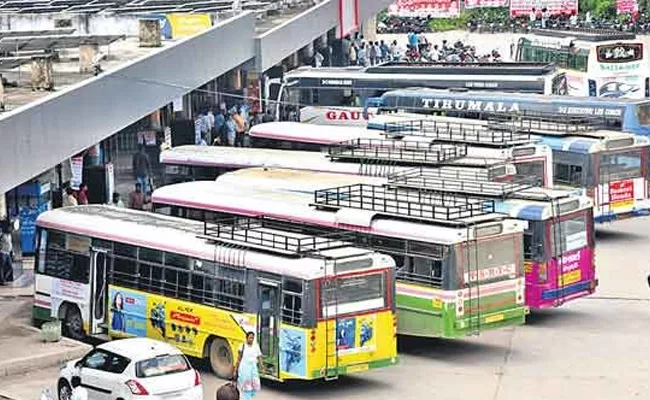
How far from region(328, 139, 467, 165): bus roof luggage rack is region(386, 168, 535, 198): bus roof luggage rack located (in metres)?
2.09

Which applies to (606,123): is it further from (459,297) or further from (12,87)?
(459,297)

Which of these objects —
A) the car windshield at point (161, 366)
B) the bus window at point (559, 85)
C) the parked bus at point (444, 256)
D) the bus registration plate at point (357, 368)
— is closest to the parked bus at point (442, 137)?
the bus window at point (559, 85)

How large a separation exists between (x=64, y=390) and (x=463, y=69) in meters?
26.7

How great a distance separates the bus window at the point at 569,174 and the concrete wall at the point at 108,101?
26.2ft

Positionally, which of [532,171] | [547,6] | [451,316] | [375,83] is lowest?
[451,316]

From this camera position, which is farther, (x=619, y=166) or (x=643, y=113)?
(x=643, y=113)

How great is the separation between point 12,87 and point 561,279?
11.3 metres

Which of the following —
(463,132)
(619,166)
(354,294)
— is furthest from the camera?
(619,166)

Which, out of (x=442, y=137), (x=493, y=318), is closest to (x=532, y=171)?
(x=442, y=137)

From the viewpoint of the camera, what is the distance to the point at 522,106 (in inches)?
1577

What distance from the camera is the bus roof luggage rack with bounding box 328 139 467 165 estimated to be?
2989cm

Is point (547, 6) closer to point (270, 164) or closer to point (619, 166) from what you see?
point (619, 166)

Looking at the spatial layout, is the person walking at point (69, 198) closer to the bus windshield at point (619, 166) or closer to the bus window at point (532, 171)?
the bus window at point (532, 171)

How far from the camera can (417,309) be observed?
76.6ft
